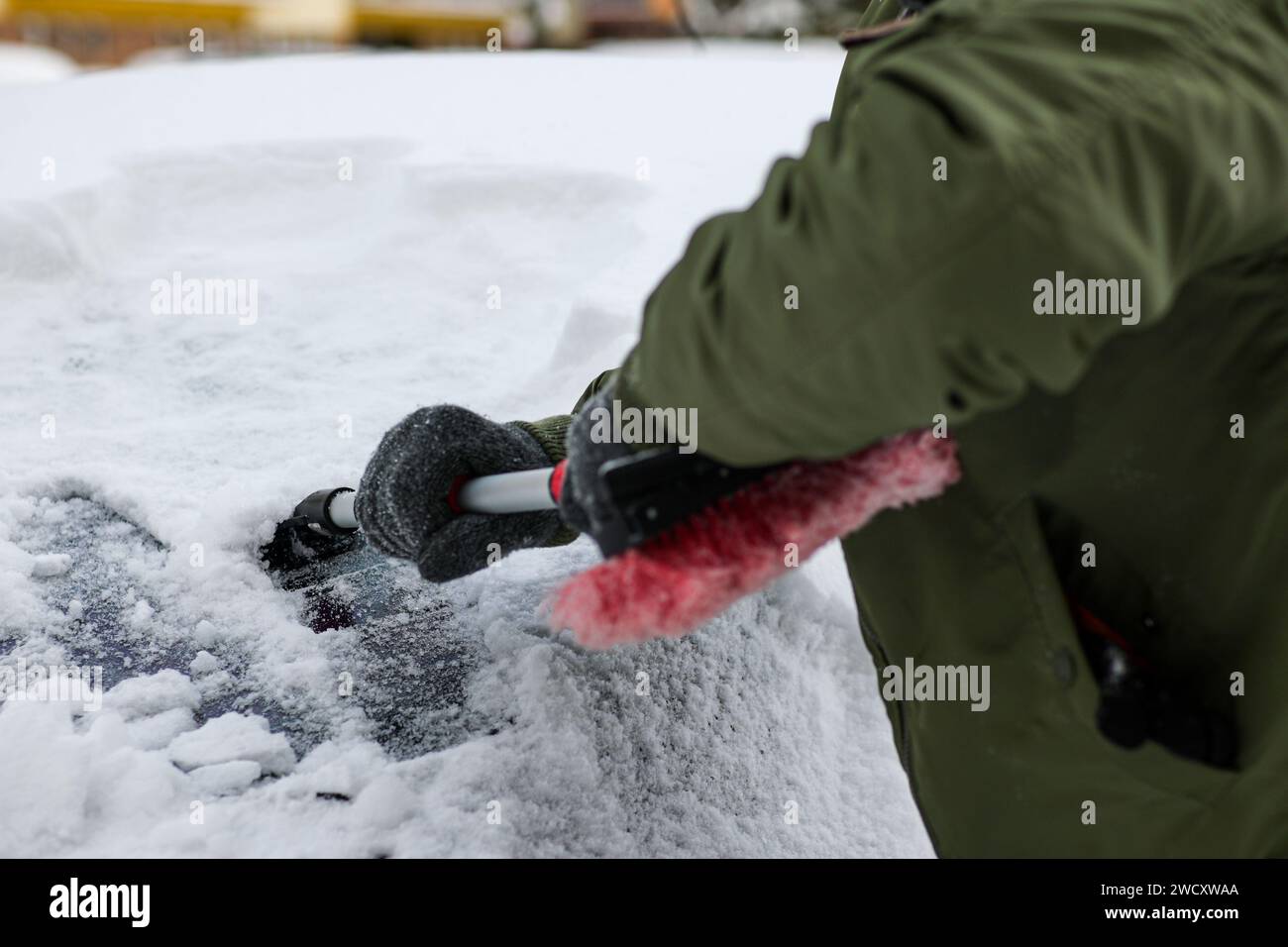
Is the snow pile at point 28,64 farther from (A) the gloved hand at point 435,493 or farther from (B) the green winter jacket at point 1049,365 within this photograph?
(B) the green winter jacket at point 1049,365

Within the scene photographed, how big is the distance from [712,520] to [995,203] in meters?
0.37

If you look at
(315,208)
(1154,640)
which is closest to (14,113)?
(315,208)

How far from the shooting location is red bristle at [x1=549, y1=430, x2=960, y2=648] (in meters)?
0.89

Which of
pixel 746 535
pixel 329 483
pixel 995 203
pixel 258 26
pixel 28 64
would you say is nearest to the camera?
pixel 995 203

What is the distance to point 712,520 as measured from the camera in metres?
0.91

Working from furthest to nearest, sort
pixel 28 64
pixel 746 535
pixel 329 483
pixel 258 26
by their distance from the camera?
pixel 258 26 < pixel 28 64 < pixel 329 483 < pixel 746 535

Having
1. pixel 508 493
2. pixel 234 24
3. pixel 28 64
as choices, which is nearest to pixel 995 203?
pixel 508 493

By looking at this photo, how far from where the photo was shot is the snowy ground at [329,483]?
136 centimetres

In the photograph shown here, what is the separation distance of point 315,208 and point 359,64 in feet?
5.17

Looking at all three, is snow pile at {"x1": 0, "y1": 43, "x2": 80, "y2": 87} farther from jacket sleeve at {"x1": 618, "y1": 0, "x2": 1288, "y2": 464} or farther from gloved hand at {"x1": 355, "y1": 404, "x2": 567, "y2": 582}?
jacket sleeve at {"x1": 618, "y1": 0, "x2": 1288, "y2": 464}

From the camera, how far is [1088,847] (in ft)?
3.59

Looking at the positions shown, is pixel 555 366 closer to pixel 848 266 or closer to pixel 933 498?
pixel 933 498

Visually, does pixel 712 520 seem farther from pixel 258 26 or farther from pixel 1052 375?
pixel 258 26

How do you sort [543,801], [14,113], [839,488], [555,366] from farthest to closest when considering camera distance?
[14,113]
[555,366]
[543,801]
[839,488]
